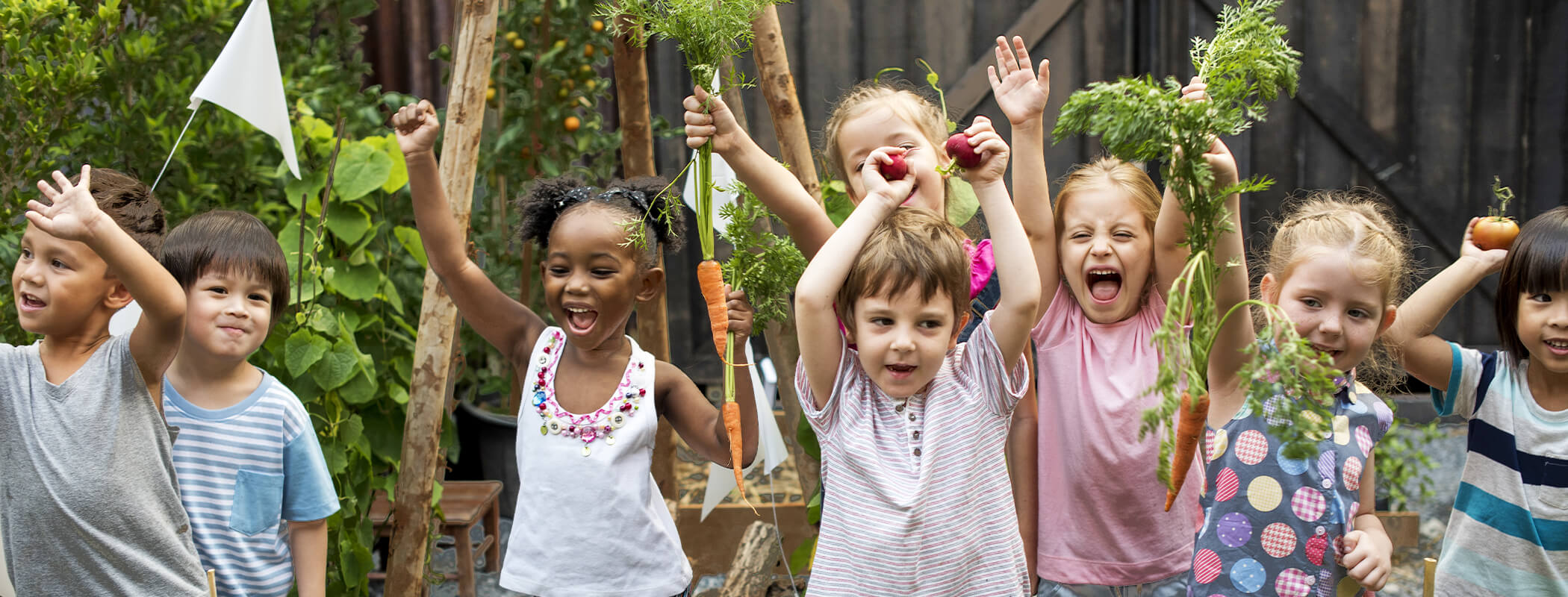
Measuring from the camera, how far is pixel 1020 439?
93.3 inches

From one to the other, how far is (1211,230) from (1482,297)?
4.02 m

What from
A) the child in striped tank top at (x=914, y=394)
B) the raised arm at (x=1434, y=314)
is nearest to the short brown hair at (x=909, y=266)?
the child in striped tank top at (x=914, y=394)

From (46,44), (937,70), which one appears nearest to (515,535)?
(46,44)

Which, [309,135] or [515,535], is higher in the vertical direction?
[309,135]

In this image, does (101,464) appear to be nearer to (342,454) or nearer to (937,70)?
(342,454)

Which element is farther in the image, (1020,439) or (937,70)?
(937,70)

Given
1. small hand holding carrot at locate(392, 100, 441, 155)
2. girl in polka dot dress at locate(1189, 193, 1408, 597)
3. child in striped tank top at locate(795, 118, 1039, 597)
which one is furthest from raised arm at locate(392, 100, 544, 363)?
girl in polka dot dress at locate(1189, 193, 1408, 597)

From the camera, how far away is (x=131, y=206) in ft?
7.18

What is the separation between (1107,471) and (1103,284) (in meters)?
0.37

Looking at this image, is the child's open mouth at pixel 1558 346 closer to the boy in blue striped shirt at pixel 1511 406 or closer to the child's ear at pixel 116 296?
the boy in blue striped shirt at pixel 1511 406

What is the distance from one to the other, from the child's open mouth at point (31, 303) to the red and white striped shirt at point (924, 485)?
55.7 inches

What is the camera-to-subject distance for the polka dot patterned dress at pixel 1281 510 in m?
2.04

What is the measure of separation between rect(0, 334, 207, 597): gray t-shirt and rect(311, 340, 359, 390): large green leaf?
0.70 meters

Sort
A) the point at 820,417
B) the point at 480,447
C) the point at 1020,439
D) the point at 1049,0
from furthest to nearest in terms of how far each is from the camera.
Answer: the point at 1049,0 < the point at 480,447 < the point at 1020,439 < the point at 820,417
